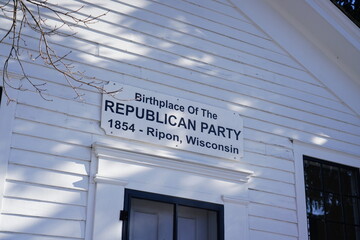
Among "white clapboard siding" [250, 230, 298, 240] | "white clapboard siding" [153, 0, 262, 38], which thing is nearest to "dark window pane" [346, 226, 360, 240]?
"white clapboard siding" [250, 230, 298, 240]

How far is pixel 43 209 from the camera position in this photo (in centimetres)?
568

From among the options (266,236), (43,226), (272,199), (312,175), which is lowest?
(43,226)

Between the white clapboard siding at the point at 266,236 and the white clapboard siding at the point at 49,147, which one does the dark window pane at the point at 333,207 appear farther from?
the white clapboard siding at the point at 49,147

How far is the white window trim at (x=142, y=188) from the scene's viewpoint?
5934 millimetres

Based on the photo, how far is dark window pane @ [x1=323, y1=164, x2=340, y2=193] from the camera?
26.2 feet

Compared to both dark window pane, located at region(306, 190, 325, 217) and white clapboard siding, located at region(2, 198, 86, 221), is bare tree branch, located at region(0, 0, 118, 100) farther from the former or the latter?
dark window pane, located at region(306, 190, 325, 217)

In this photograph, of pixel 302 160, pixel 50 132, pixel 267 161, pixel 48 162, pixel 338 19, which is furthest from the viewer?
pixel 338 19

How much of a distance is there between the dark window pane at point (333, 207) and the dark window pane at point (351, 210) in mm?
101

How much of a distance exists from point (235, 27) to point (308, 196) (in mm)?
2401

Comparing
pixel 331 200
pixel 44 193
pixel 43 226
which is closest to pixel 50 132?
pixel 44 193

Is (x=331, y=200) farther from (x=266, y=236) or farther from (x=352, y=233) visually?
(x=266, y=236)

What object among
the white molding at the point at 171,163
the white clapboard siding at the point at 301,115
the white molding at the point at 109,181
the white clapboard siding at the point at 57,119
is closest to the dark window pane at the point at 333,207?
the white clapboard siding at the point at 301,115

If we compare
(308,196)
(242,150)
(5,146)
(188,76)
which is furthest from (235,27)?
(5,146)

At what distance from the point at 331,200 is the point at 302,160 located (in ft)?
2.36
